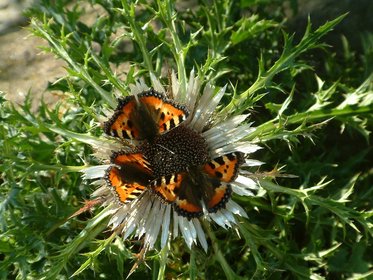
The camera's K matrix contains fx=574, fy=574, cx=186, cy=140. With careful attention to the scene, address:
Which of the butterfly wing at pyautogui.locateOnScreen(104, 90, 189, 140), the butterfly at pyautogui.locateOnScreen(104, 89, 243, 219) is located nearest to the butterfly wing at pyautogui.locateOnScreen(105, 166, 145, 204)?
the butterfly at pyautogui.locateOnScreen(104, 89, 243, 219)

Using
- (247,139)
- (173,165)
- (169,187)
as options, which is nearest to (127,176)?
(169,187)

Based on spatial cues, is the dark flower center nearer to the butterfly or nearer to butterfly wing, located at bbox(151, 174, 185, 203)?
the butterfly

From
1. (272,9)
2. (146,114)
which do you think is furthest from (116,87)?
(272,9)

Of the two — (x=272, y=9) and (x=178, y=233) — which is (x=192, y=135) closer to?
(x=178, y=233)

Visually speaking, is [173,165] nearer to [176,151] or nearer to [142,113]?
[176,151]

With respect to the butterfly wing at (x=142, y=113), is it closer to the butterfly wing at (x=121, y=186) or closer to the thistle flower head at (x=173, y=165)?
the thistle flower head at (x=173, y=165)
